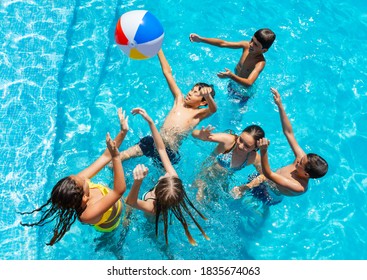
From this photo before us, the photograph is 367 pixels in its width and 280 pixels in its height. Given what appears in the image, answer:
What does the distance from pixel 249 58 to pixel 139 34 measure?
2.21 metres

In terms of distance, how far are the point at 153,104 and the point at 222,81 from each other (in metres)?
1.52

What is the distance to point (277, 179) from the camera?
610 cm

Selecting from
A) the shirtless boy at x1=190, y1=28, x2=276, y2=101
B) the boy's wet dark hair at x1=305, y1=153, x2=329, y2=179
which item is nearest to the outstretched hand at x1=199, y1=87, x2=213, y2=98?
the shirtless boy at x1=190, y1=28, x2=276, y2=101

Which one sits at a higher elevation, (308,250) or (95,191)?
(95,191)

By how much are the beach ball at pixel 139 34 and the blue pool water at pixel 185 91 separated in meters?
2.00

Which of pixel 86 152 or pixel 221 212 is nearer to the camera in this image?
pixel 221 212

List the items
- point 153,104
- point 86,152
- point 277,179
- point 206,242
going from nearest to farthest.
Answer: point 277,179
point 206,242
point 86,152
point 153,104

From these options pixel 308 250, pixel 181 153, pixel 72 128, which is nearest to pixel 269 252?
pixel 308 250

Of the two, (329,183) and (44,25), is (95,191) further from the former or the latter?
(44,25)

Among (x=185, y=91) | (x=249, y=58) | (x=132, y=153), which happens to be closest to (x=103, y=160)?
(x=132, y=153)

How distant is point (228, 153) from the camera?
21.9 ft

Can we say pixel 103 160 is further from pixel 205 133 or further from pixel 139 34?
pixel 139 34

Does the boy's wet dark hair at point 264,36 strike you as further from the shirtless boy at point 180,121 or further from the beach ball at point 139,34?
the beach ball at point 139,34

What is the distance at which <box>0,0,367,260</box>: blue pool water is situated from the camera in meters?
7.22
